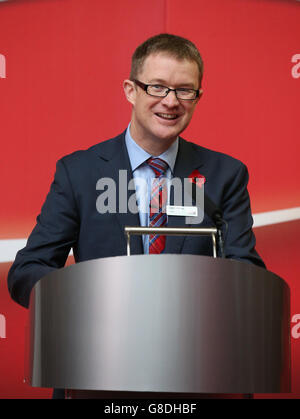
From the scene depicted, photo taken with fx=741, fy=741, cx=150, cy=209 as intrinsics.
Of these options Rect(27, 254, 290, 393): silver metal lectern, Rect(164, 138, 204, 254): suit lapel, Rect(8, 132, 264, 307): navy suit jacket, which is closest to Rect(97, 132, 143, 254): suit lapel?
Rect(8, 132, 264, 307): navy suit jacket

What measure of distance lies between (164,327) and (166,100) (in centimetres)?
119

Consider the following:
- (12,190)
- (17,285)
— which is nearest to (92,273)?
(17,285)

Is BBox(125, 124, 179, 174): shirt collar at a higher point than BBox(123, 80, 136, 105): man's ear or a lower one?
lower

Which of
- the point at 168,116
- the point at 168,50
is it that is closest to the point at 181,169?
the point at 168,116

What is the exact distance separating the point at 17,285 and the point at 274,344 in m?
0.92

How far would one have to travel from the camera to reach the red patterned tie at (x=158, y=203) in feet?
8.33

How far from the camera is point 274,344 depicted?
66.8 inches

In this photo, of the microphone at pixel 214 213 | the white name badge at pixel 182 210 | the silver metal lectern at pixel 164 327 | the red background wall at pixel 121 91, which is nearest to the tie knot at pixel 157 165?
the microphone at pixel 214 213

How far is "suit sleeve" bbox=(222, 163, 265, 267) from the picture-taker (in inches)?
97.2

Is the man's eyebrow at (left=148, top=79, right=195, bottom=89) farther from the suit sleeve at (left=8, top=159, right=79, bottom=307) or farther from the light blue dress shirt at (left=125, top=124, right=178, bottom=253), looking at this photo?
the suit sleeve at (left=8, top=159, right=79, bottom=307)

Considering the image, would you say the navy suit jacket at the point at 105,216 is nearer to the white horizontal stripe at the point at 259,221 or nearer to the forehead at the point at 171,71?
the forehead at the point at 171,71

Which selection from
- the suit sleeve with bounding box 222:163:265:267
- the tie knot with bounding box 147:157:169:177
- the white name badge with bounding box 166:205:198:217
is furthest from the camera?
the tie knot with bounding box 147:157:169:177
